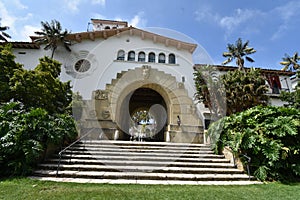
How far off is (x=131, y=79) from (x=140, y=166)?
7.24 metres

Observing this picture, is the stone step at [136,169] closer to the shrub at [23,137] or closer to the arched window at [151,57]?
the shrub at [23,137]

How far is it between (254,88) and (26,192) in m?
12.9

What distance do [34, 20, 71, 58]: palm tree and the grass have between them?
14340 millimetres

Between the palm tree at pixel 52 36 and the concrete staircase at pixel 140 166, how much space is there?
1294cm

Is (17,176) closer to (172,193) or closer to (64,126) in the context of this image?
(64,126)

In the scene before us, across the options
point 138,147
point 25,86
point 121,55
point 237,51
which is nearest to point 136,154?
point 138,147

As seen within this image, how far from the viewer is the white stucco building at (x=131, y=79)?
10.2m

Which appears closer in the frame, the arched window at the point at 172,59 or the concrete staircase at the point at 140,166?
the concrete staircase at the point at 140,166

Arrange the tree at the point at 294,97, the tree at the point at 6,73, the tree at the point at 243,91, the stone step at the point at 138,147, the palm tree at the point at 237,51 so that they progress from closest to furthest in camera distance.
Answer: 1. the stone step at the point at 138,147
2. the tree at the point at 6,73
3. the tree at the point at 243,91
4. the tree at the point at 294,97
5. the palm tree at the point at 237,51

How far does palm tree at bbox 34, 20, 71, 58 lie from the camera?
15133mm

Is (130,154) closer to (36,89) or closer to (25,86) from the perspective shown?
(36,89)

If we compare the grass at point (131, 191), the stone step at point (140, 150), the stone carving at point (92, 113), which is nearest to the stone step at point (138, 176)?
the grass at point (131, 191)

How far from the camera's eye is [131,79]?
36.7 feet

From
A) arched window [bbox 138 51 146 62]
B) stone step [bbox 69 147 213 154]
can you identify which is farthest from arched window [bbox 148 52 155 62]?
stone step [bbox 69 147 213 154]
